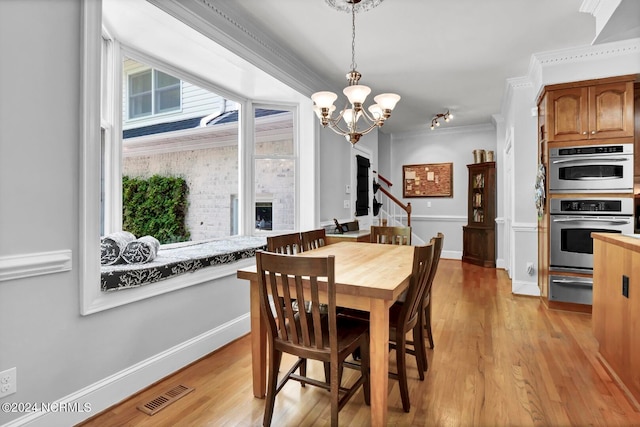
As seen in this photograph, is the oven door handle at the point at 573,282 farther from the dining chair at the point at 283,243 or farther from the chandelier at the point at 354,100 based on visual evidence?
the dining chair at the point at 283,243

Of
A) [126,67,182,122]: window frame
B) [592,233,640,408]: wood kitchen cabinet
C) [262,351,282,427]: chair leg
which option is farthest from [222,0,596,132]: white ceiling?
[262,351,282,427]: chair leg

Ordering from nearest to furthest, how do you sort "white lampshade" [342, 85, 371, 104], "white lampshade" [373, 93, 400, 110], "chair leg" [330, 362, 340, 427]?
"chair leg" [330, 362, 340, 427] → "white lampshade" [342, 85, 371, 104] → "white lampshade" [373, 93, 400, 110]

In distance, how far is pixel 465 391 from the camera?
2086mm

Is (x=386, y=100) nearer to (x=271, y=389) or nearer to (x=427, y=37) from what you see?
(x=427, y=37)

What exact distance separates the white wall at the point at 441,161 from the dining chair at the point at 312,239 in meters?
4.62

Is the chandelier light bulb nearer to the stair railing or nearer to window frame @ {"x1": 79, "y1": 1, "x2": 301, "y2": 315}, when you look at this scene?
window frame @ {"x1": 79, "y1": 1, "x2": 301, "y2": 315}

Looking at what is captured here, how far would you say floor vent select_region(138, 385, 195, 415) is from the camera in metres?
1.91

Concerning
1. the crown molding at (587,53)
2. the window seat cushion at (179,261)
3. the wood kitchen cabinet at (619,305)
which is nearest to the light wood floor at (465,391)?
the wood kitchen cabinet at (619,305)

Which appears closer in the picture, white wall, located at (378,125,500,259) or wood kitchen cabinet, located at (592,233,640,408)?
wood kitchen cabinet, located at (592,233,640,408)

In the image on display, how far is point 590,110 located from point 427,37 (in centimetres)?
188

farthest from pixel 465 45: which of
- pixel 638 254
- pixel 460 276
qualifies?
pixel 460 276

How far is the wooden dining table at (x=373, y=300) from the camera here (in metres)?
1.62

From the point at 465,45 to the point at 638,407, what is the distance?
3.05m

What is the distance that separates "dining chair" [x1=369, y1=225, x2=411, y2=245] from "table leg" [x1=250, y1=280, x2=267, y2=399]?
5.98ft
